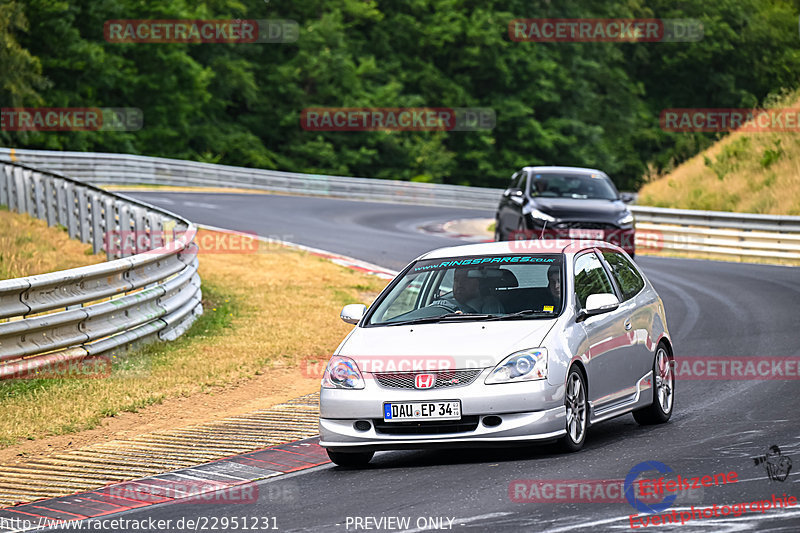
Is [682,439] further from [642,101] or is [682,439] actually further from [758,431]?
[642,101]

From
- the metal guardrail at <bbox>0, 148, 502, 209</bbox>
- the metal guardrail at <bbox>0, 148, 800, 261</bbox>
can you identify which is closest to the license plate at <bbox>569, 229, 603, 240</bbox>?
the metal guardrail at <bbox>0, 148, 800, 261</bbox>

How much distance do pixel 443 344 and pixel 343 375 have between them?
0.74 metres

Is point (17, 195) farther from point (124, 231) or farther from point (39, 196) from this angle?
point (124, 231)

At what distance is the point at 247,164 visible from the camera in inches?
2307

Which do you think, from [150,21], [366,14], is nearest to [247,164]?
[150,21]

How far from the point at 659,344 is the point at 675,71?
73939mm

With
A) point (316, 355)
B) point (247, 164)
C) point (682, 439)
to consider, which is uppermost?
point (682, 439)

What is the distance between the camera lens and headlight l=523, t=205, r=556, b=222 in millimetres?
20938

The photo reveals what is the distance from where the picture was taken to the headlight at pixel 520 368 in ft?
26.8

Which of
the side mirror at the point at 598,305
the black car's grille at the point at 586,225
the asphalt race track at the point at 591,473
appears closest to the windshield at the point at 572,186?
the black car's grille at the point at 586,225

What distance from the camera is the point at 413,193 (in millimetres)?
47031

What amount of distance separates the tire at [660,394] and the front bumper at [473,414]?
1787mm

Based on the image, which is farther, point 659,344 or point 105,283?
point 105,283

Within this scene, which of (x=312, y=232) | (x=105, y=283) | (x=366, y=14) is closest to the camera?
(x=105, y=283)
